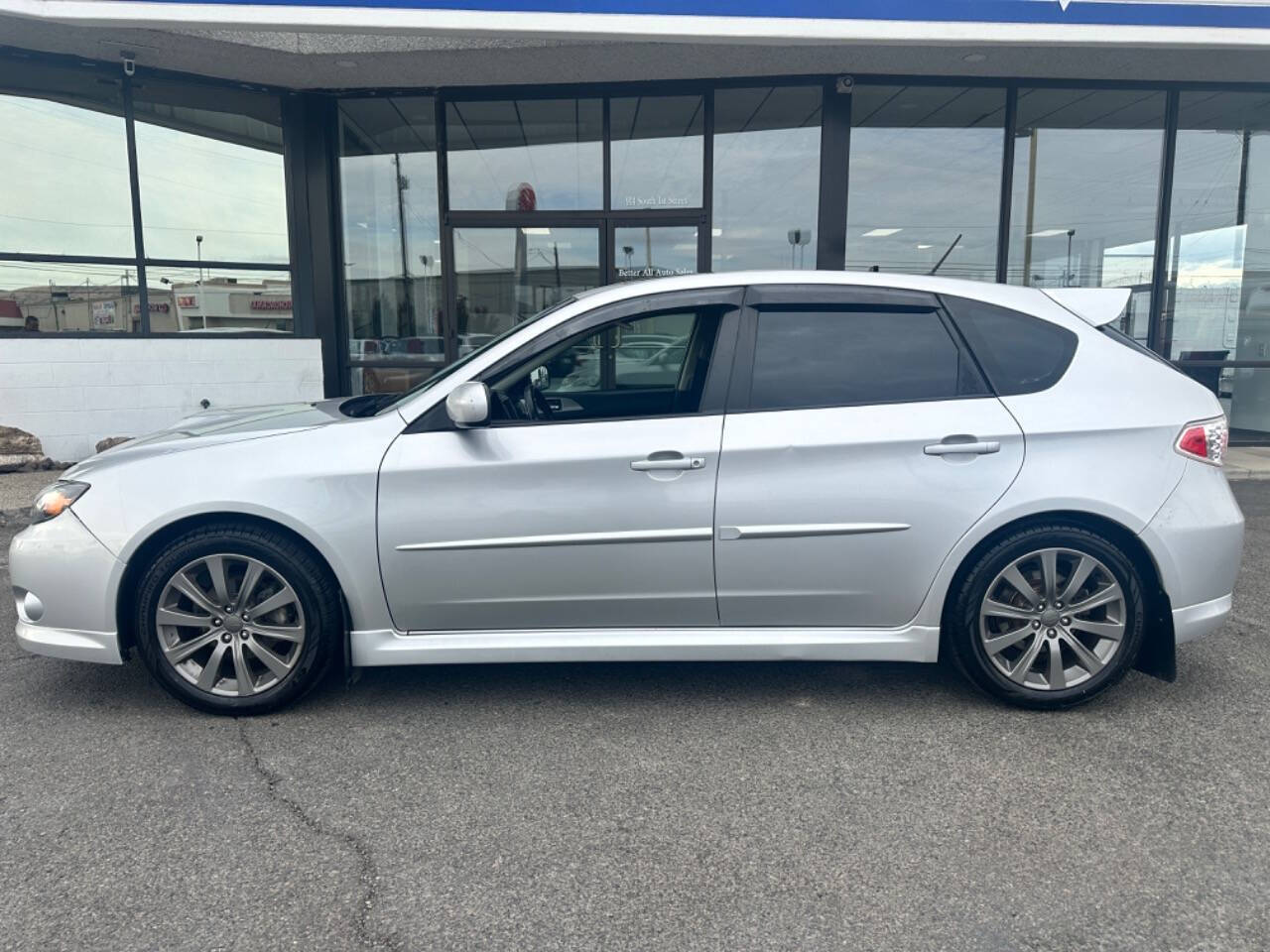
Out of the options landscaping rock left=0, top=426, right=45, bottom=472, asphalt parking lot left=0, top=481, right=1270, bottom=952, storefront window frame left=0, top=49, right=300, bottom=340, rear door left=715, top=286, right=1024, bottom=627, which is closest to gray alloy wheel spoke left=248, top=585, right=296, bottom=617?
asphalt parking lot left=0, top=481, right=1270, bottom=952

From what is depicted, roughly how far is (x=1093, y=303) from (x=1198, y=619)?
1.30 m

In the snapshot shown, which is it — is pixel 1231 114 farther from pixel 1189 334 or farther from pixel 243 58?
pixel 243 58

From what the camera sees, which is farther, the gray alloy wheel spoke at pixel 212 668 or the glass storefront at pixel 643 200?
the glass storefront at pixel 643 200

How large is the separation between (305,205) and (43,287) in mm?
2613

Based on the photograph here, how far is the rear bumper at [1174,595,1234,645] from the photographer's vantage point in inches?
133

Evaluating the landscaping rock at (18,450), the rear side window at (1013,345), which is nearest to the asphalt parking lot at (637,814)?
the rear side window at (1013,345)

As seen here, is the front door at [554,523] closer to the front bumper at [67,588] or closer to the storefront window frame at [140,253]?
the front bumper at [67,588]

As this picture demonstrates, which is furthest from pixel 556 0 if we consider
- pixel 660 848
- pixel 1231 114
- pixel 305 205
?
pixel 1231 114

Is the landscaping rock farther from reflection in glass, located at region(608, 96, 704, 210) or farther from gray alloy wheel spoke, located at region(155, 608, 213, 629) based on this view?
gray alloy wheel spoke, located at region(155, 608, 213, 629)

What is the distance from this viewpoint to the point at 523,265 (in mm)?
9766

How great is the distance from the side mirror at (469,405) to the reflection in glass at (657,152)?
6880 millimetres

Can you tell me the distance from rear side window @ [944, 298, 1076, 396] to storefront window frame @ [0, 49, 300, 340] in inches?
306

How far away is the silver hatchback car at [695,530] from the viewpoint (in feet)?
10.8

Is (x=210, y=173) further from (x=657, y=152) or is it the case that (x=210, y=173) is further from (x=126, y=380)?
(x=657, y=152)
